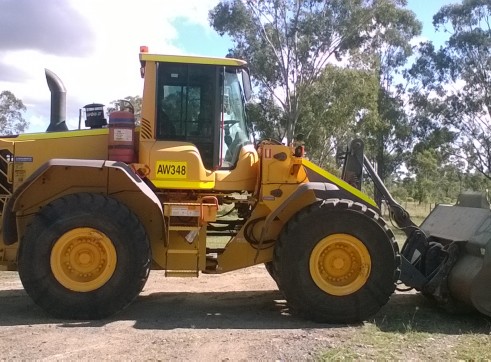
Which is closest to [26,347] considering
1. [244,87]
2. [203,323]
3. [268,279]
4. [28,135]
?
[203,323]

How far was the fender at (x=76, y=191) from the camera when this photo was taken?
6.55 meters

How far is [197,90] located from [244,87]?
27.0 inches

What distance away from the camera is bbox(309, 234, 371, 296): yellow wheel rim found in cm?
663

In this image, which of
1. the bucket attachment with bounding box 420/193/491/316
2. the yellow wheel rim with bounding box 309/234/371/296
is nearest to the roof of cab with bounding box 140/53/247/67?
the yellow wheel rim with bounding box 309/234/371/296

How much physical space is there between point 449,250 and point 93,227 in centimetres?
411

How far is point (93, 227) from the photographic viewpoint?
6.39 metres

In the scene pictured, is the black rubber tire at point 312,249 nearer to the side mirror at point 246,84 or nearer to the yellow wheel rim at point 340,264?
the yellow wheel rim at point 340,264

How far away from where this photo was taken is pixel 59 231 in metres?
6.36

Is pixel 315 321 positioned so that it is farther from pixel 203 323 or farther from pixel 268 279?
pixel 268 279

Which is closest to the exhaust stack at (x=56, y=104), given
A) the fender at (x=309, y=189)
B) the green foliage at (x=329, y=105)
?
the fender at (x=309, y=189)

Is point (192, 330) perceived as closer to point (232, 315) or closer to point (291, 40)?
point (232, 315)

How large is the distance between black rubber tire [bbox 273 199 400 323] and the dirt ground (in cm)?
21

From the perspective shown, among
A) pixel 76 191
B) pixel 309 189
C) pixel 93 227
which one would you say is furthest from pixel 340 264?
pixel 76 191

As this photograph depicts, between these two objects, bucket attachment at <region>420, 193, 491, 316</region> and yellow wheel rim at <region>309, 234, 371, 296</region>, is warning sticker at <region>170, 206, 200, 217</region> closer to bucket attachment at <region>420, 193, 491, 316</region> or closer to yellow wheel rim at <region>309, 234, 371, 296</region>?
yellow wheel rim at <region>309, 234, 371, 296</region>
